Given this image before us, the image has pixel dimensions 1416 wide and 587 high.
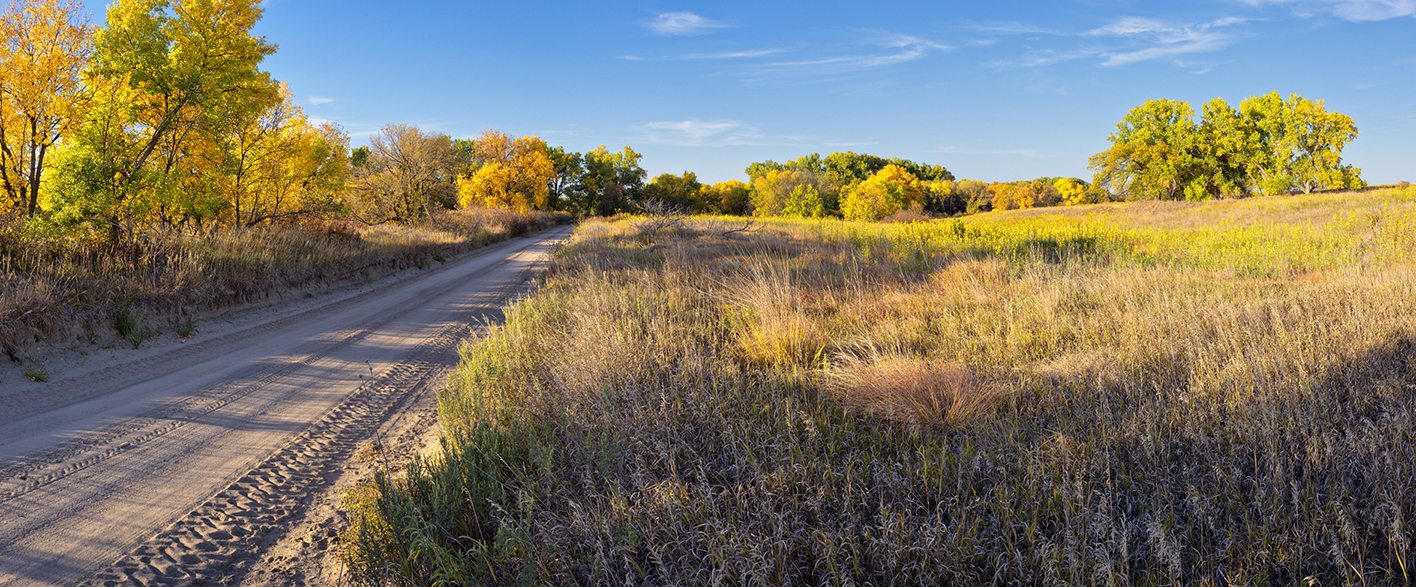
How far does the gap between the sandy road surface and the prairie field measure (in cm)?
75

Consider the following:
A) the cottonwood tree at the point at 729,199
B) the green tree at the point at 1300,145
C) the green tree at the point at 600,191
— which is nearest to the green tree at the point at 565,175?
the green tree at the point at 600,191

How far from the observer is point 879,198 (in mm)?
48062

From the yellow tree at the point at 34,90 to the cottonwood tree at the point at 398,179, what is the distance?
16.7 m

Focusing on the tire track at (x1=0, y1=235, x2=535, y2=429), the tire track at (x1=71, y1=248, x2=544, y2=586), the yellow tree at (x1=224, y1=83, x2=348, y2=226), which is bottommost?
the tire track at (x1=71, y1=248, x2=544, y2=586)

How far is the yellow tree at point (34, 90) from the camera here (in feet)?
32.3

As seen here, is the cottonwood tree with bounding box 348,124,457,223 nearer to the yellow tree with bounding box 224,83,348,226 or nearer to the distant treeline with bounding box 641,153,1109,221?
the yellow tree with bounding box 224,83,348,226

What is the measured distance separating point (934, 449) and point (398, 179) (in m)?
32.1

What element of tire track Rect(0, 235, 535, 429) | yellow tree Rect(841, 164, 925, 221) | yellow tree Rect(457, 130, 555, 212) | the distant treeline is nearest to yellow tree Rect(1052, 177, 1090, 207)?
the distant treeline

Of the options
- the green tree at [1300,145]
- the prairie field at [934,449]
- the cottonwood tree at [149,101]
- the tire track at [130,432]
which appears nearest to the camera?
the prairie field at [934,449]

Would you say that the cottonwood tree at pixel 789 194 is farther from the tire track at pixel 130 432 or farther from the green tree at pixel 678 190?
the tire track at pixel 130 432

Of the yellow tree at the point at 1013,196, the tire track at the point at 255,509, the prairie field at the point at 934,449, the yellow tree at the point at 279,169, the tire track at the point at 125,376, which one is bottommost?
the tire track at the point at 255,509

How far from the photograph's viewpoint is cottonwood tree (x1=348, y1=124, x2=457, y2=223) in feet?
92.3

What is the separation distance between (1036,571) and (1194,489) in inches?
37.9

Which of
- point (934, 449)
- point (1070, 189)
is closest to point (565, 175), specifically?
point (934, 449)
